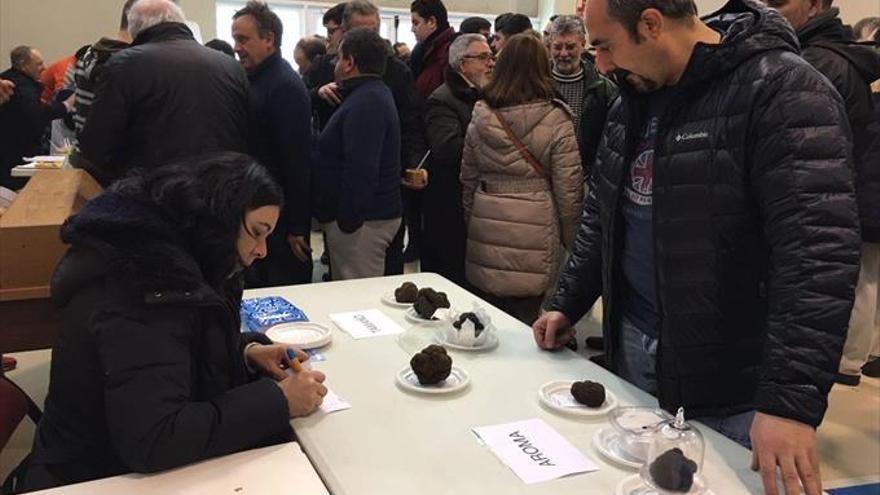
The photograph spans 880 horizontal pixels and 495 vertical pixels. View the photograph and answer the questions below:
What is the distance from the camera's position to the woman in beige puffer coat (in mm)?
2742

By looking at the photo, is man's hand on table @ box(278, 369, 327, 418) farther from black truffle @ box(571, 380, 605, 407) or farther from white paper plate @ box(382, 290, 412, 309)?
white paper plate @ box(382, 290, 412, 309)

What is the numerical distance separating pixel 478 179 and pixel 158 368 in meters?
1.95

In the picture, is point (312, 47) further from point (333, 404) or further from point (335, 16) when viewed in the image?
point (333, 404)

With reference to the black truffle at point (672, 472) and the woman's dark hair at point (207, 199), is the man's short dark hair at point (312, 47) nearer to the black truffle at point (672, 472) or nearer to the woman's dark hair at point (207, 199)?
the woman's dark hair at point (207, 199)

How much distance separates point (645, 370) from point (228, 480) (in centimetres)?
85

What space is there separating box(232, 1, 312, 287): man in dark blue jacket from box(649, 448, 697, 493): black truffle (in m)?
2.15

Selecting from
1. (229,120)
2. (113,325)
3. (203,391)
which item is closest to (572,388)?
(203,391)

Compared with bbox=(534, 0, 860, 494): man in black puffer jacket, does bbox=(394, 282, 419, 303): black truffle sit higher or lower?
lower

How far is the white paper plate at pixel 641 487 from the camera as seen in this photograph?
111 cm

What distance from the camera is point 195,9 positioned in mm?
7789

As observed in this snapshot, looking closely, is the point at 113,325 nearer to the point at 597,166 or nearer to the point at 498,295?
the point at 597,166

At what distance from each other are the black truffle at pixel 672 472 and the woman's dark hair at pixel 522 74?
1.86 meters

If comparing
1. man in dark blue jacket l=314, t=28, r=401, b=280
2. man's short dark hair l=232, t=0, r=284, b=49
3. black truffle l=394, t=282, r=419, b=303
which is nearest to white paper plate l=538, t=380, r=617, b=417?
black truffle l=394, t=282, r=419, b=303

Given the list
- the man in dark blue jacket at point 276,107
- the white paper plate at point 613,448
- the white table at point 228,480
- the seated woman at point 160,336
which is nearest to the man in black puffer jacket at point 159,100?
the man in dark blue jacket at point 276,107
